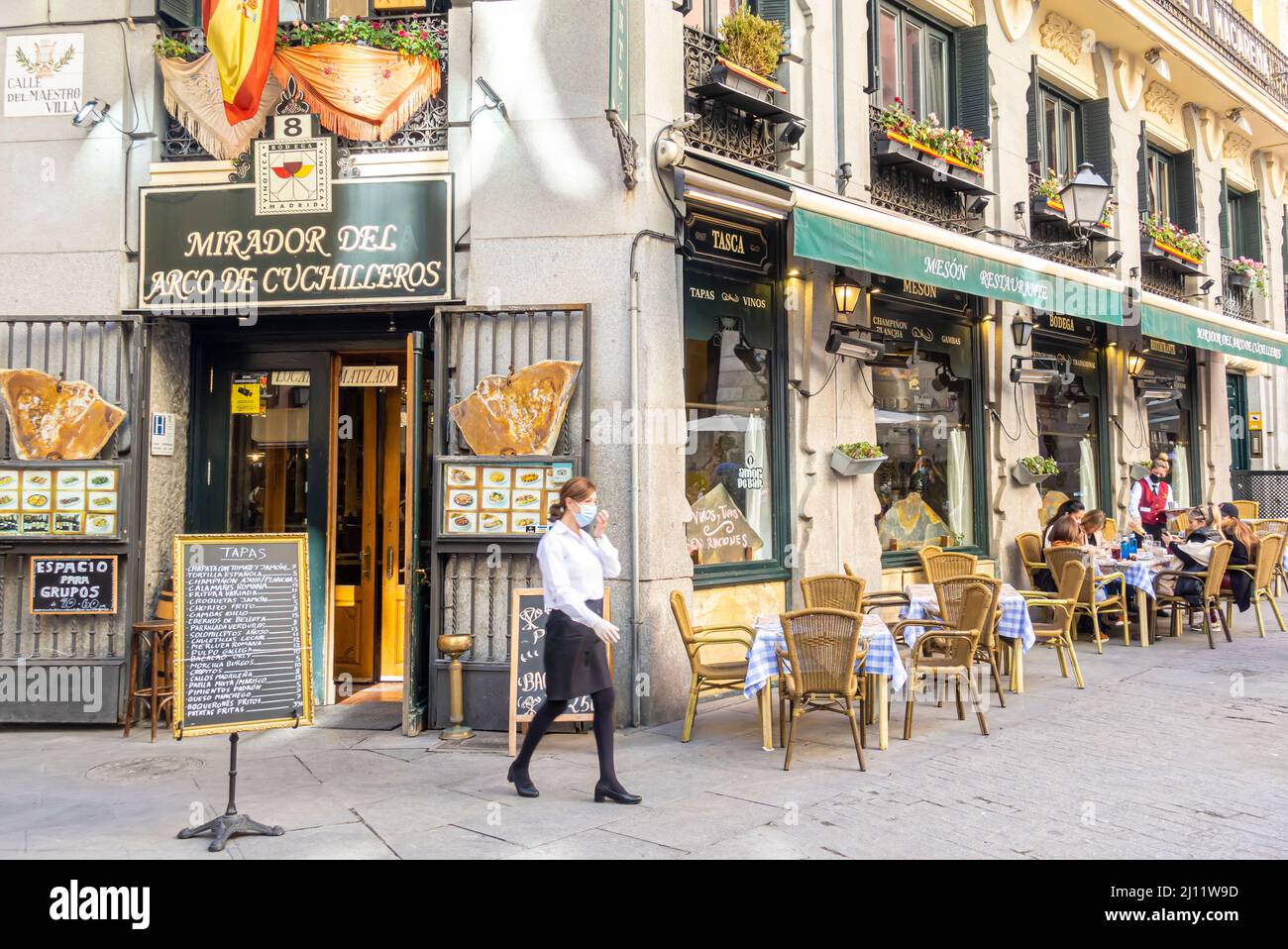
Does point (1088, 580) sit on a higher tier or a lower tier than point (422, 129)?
lower

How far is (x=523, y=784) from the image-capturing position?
571cm

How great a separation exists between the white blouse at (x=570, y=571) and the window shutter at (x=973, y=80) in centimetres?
861

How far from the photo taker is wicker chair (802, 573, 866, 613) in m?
7.81

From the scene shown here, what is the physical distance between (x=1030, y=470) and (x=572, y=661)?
322 inches

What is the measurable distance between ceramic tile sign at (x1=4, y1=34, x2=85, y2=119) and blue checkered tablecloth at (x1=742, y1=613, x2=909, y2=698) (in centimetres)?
690

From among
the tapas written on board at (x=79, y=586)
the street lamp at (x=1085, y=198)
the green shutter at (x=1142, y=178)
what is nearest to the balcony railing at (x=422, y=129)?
the tapas written on board at (x=79, y=586)

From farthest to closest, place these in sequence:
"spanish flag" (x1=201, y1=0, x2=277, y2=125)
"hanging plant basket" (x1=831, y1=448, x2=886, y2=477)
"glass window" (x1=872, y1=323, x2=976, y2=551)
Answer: "glass window" (x1=872, y1=323, x2=976, y2=551) < "hanging plant basket" (x1=831, y1=448, x2=886, y2=477) < "spanish flag" (x1=201, y1=0, x2=277, y2=125)

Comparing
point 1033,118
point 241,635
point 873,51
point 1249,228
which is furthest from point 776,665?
point 1249,228

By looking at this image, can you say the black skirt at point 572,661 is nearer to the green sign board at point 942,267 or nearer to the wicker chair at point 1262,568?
the green sign board at point 942,267

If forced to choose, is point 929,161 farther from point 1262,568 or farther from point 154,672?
point 154,672

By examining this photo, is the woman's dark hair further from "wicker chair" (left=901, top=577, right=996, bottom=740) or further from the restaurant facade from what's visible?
"wicker chair" (left=901, top=577, right=996, bottom=740)

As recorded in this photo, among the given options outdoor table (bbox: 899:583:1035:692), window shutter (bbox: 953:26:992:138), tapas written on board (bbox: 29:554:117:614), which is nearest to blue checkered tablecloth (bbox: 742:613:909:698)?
outdoor table (bbox: 899:583:1035:692)

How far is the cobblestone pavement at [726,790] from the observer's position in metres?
4.82

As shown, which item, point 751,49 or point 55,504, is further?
point 751,49
